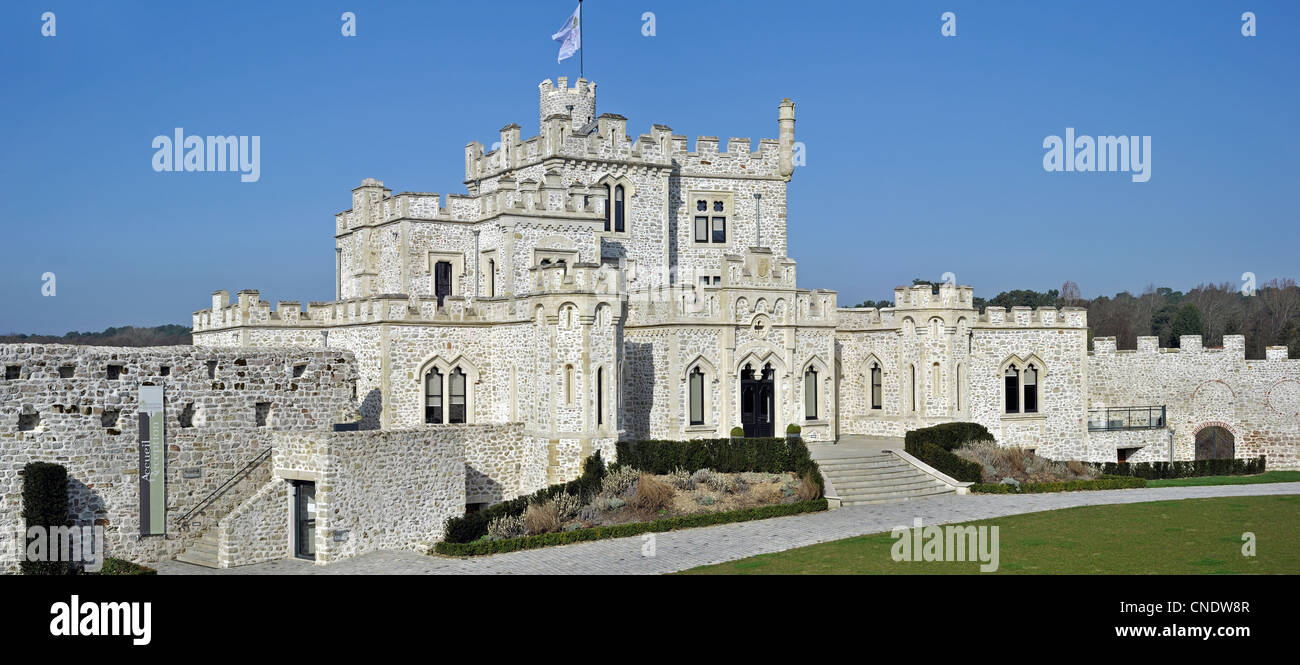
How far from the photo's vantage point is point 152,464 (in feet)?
93.6

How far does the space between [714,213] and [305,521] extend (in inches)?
903

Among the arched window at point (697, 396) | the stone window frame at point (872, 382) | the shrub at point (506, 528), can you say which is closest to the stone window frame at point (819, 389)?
the stone window frame at point (872, 382)

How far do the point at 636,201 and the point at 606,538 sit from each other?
1873cm

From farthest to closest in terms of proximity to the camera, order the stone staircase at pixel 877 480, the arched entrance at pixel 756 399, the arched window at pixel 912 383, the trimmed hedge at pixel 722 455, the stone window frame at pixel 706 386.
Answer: the arched window at pixel 912 383 < the arched entrance at pixel 756 399 < the stone window frame at pixel 706 386 < the trimmed hedge at pixel 722 455 < the stone staircase at pixel 877 480

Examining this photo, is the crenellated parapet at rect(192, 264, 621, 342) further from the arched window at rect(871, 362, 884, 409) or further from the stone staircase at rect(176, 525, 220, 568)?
the arched window at rect(871, 362, 884, 409)

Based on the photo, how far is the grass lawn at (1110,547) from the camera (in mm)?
22547

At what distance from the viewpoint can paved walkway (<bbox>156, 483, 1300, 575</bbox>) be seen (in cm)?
2503

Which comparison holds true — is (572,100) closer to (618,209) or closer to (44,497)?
(618,209)

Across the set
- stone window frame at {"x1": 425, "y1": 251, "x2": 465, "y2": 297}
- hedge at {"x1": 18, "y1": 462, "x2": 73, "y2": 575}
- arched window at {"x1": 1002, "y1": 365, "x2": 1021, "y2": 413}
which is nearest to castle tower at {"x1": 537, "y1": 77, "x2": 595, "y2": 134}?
stone window frame at {"x1": 425, "y1": 251, "x2": 465, "y2": 297}

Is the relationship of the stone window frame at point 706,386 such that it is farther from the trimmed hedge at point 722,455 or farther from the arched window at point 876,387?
the arched window at point 876,387

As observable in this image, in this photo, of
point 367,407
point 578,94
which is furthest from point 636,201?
point 367,407

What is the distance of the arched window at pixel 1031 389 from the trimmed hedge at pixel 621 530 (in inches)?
551
